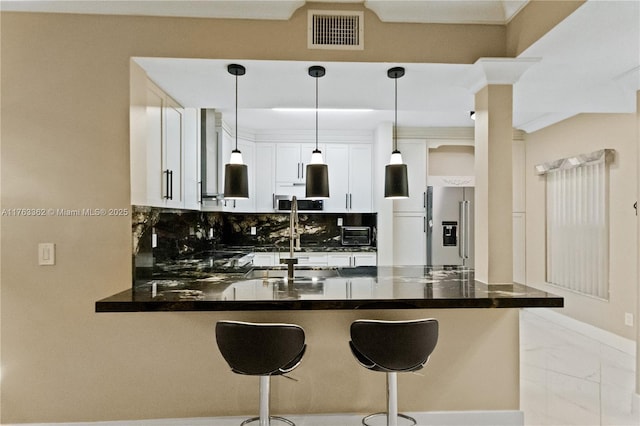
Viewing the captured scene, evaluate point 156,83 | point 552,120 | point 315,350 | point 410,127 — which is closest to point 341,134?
point 410,127

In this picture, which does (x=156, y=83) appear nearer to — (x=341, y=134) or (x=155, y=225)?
(x=155, y=225)

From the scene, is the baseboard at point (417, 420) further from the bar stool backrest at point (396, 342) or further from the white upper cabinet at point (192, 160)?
the white upper cabinet at point (192, 160)

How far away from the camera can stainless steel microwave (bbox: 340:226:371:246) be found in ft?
19.0

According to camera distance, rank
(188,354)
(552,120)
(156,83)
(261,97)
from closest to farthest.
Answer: (188,354), (156,83), (261,97), (552,120)

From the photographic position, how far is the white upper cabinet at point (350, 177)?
224 inches

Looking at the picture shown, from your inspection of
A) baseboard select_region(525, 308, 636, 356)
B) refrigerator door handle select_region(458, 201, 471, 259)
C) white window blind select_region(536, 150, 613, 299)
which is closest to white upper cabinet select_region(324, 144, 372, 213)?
refrigerator door handle select_region(458, 201, 471, 259)

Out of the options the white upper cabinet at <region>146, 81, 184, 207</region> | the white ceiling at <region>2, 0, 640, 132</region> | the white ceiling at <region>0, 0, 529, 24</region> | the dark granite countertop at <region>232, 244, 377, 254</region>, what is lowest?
the dark granite countertop at <region>232, 244, 377, 254</region>

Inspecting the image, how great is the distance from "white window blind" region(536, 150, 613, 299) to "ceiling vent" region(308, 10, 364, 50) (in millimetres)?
3255

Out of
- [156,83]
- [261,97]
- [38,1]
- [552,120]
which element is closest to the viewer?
[38,1]

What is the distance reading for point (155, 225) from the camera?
2.85m

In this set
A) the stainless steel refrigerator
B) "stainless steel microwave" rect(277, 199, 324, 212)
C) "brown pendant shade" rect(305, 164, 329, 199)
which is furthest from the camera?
"stainless steel microwave" rect(277, 199, 324, 212)

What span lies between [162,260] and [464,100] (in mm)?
2647

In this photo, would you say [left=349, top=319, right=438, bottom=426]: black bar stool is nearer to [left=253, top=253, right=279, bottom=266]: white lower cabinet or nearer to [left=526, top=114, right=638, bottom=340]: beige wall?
[left=526, top=114, right=638, bottom=340]: beige wall

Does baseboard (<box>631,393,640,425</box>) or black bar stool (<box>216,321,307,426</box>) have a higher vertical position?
black bar stool (<box>216,321,307,426</box>)
